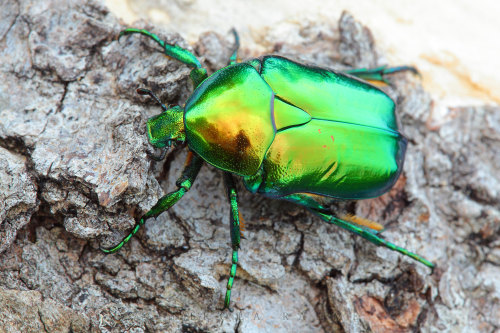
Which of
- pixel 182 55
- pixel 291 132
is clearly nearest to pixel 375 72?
pixel 291 132

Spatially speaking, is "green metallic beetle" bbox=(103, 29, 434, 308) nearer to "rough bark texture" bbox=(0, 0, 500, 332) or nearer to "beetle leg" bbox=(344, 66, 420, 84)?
"rough bark texture" bbox=(0, 0, 500, 332)

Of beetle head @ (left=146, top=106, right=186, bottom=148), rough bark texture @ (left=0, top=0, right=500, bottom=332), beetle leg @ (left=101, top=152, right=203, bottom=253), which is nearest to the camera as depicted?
rough bark texture @ (left=0, top=0, right=500, bottom=332)

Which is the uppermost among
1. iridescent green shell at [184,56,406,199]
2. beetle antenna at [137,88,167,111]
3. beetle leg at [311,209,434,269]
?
beetle antenna at [137,88,167,111]

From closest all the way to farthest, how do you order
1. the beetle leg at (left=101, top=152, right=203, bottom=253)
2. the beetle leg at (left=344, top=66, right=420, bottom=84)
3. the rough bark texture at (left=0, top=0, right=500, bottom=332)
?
1. the rough bark texture at (left=0, top=0, right=500, bottom=332)
2. the beetle leg at (left=101, top=152, right=203, bottom=253)
3. the beetle leg at (left=344, top=66, right=420, bottom=84)

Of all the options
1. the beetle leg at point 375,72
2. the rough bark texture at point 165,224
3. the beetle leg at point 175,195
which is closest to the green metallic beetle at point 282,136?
the beetle leg at point 175,195

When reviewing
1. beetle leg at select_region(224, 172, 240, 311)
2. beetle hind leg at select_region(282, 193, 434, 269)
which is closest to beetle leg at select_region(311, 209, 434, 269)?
beetle hind leg at select_region(282, 193, 434, 269)

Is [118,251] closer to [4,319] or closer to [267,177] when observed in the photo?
[4,319]

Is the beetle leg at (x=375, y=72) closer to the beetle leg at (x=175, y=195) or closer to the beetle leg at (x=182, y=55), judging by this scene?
the beetle leg at (x=182, y=55)

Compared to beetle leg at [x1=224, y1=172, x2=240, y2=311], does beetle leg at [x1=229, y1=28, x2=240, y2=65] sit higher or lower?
higher

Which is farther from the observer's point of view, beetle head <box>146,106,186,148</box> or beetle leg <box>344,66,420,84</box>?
beetle leg <box>344,66,420,84</box>
